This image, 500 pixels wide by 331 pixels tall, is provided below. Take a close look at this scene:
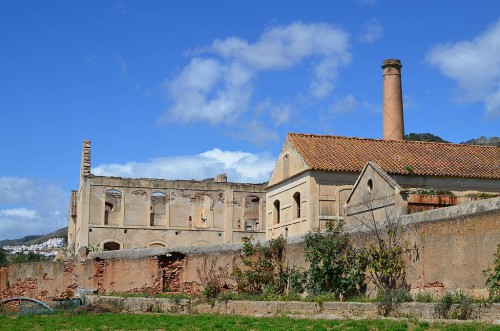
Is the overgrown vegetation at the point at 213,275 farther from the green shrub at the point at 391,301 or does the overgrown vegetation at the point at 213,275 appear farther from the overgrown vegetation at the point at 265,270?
the green shrub at the point at 391,301

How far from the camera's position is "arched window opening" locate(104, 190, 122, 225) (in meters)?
52.2

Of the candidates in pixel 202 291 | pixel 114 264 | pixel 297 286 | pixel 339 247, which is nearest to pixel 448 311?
pixel 339 247

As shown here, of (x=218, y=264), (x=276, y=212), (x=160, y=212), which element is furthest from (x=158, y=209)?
(x=218, y=264)

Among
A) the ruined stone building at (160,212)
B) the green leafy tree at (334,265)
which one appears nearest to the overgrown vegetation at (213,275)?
the green leafy tree at (334,265)

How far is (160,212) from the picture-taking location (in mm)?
54375

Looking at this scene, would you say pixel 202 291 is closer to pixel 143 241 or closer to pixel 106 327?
pixel 106 327

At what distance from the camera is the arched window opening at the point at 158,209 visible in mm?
53625

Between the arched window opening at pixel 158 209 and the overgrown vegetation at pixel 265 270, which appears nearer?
the overgrown vegetation at pixel 265 270

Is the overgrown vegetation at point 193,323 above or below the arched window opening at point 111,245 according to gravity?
below

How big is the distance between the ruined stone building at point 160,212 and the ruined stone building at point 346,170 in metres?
14.4

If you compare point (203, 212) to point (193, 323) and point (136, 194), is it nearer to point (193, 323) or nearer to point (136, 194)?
point (136, 194)

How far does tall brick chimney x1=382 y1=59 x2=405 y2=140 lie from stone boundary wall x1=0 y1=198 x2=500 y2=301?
18.1 metres

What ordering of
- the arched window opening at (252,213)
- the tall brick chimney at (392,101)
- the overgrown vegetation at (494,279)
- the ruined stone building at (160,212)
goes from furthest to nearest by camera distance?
the arched window opening at (252,213) < the ruined stone building at (160,212) < the tall brick chimney at (392,101) < the overgrown vegetation at (494,279)

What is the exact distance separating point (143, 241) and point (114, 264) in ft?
68.9
